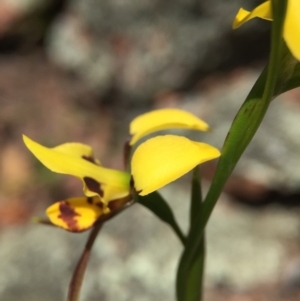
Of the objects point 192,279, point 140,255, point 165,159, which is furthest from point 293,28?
point 140,255

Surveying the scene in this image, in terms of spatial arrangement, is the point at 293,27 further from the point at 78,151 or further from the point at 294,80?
the point at 78,151

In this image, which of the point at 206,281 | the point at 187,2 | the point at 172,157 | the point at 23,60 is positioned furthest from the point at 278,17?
the point at 23,60

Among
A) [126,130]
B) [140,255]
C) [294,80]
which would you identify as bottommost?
[140,255]

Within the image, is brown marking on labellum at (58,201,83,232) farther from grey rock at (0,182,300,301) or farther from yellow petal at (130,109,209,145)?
grey rock at (0,182,300,301)

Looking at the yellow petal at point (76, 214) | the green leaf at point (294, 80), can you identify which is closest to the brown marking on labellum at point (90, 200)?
the yellow petal at point (76, 214)

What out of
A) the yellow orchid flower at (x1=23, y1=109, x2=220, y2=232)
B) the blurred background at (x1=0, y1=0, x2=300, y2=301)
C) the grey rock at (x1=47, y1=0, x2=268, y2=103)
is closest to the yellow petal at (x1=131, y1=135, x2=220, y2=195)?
the yellow orchid flower at (x1=23, y1=109, x2=220, y2=232)

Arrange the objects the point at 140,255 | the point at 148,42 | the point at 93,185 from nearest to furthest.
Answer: the point at 93,185 → the point at 140,255 → the point at 148,42

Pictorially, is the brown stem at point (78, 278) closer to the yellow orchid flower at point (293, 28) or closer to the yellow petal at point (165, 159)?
the yellow petal at point (165, 159)
